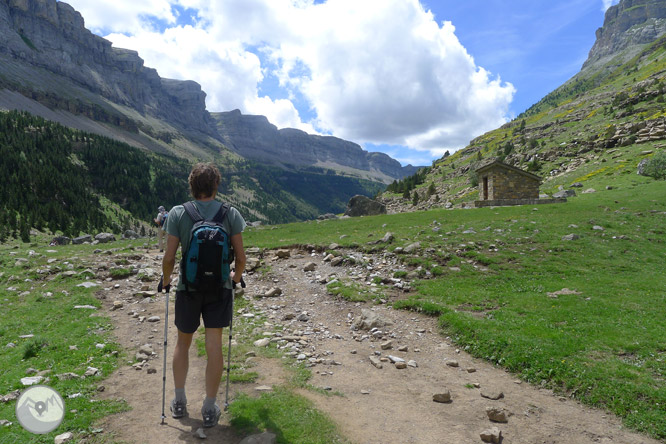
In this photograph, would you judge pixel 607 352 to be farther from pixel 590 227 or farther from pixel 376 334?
pixel 590 227

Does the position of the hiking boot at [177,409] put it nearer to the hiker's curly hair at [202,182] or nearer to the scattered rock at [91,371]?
the scattered rock at [91,371]

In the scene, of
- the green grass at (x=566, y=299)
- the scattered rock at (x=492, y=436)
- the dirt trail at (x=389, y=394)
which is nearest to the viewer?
the scattered rock at (x=492, y=436)

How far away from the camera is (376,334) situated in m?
10.6

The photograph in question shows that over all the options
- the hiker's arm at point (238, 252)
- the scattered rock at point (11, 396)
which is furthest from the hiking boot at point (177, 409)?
the scattered rock at point (11, 396)

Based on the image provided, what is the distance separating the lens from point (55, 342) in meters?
9.34

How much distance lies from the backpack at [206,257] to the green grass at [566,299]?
7331mm

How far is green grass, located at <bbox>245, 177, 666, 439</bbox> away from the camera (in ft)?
23.9

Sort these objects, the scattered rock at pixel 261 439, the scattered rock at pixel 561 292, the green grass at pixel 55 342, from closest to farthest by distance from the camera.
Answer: the scattered rock at pixel 261 439 → the green grass at pixel 55 342 → the scattered rock at pixel 561 292

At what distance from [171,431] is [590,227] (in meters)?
24.9

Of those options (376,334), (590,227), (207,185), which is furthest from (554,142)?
(207,185)

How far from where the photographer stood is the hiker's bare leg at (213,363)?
559 centimetres

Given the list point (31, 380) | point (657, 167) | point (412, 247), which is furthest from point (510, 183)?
point (31, 380)

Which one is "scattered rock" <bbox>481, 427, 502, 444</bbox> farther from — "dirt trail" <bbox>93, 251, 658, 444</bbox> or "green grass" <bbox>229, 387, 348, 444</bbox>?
"green grass" <bbox>229, 387, 348, 444</bbox>

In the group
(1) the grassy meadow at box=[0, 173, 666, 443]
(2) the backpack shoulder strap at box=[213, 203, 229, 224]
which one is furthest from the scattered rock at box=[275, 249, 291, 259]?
(2) the backpack shoulder strap at box=[213, 203, 229, 224]
